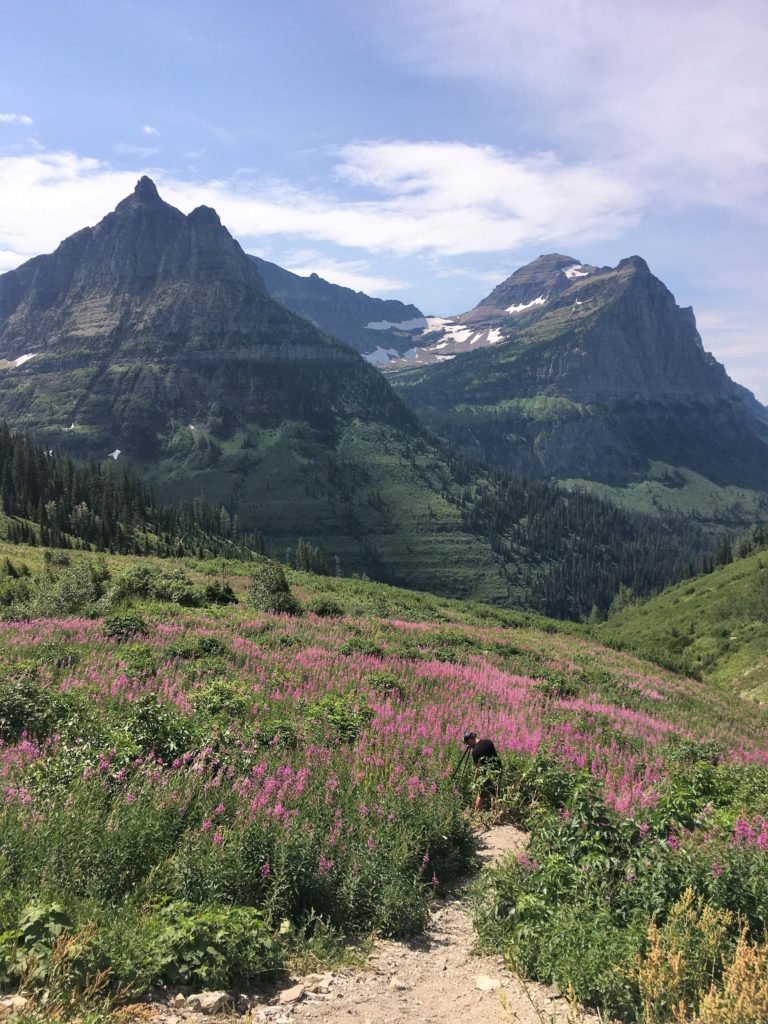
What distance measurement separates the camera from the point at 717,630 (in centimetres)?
6738

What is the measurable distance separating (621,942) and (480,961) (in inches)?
69.6

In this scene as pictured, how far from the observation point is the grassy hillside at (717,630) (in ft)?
167

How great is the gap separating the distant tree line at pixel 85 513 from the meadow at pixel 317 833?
77705mm

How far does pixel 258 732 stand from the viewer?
1046 centimetres

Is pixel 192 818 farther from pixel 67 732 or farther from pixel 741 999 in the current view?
pixel 741 999

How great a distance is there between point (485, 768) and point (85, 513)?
10688 cm

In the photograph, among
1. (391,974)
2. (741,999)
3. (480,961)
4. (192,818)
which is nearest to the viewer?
(741,999)

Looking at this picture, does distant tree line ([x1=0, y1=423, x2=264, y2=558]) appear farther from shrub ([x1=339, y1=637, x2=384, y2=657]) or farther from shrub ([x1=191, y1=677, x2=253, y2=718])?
shrub ([x1=191, y1=677, x2=253, y2=718])

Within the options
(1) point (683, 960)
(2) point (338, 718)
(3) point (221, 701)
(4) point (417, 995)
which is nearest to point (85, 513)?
(3) point (221, 701)

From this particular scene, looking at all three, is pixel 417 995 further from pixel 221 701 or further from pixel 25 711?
pixel 25 711

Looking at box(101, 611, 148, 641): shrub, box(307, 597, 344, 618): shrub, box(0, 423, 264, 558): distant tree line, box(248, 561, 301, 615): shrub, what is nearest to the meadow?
box(101, 611, 148, 641): shrub

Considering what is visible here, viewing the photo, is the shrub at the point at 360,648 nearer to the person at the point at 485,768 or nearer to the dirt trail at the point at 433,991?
the person at the point at 485,768

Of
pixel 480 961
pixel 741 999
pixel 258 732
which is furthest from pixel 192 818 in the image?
pixel 741 999

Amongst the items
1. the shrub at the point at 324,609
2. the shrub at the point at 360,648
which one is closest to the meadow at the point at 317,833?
the shrub at the point at 360,648
